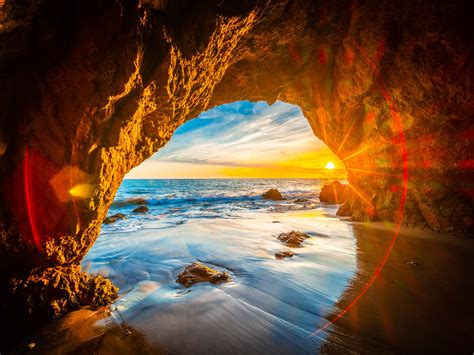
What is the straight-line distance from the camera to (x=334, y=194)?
70.0 ft

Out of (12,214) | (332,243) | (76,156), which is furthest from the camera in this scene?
(332,243)

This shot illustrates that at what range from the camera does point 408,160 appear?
8.68 m

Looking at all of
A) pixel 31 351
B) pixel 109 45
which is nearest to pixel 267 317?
pixel 31 351

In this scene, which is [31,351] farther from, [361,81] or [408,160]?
[408,160]

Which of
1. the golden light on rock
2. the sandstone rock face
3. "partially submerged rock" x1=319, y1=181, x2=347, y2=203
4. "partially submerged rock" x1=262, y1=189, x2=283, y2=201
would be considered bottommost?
"partially submerged rock" x1=262, y1=189, x2=283, y2=201

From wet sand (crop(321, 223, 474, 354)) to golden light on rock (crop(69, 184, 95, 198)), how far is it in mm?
4182

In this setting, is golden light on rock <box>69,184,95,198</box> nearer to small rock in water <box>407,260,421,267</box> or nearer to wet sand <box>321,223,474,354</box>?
wet sand <box>321,223,474,354</box>

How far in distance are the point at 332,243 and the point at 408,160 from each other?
193 inches

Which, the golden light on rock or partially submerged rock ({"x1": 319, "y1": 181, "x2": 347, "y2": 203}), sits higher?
the golden light on rock

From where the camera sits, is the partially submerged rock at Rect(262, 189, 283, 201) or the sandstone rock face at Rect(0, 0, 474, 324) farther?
the partially submerged rock at Rect(262, 189, 283, 201)

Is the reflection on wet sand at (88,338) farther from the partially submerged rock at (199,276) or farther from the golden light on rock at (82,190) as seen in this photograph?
the golden light on rock at (82,190)

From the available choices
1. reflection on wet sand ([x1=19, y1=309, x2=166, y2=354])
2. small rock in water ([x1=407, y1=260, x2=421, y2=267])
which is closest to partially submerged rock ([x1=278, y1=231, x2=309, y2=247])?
small rock in water ([x1=407, y1=260, x2=421, y2=267])

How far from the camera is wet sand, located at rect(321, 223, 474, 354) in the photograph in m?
2.77

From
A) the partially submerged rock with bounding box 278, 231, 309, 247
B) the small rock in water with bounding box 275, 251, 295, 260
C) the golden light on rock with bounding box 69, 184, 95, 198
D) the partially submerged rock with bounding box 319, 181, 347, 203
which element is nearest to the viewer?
the golden light on rock with bounding box 69, 184, 95, 198
